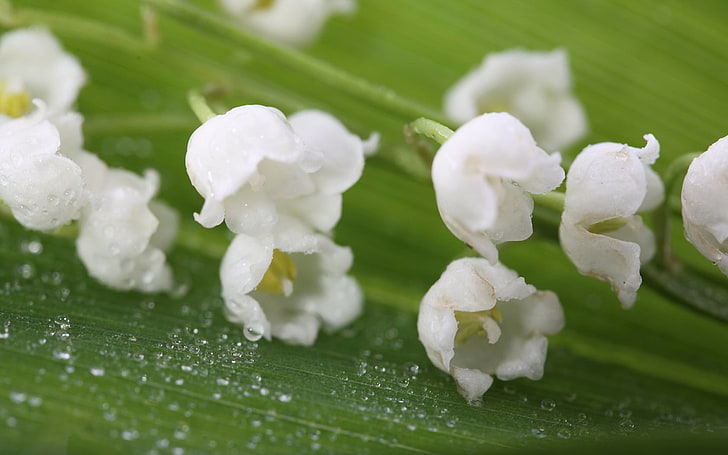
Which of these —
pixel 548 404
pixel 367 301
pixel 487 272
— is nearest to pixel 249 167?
pixel 487 272

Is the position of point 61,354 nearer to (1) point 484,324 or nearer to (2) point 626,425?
(1) point 484,324

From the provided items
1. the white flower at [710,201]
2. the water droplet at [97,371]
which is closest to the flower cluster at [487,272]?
the white flower at [710,201]

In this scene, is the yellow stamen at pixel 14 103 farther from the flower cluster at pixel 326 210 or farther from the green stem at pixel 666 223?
the green stem at pixel 666 223

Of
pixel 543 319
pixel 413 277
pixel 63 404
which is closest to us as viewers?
pixel 63 404

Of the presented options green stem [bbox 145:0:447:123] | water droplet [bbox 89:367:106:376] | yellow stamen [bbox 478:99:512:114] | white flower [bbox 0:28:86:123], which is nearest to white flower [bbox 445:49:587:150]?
yellow stamen [bbox 478:99:512:114]

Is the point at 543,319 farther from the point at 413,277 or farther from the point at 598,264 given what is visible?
the point at 413,277

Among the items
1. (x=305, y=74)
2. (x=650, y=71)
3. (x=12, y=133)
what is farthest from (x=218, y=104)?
(x=650, y=71)
